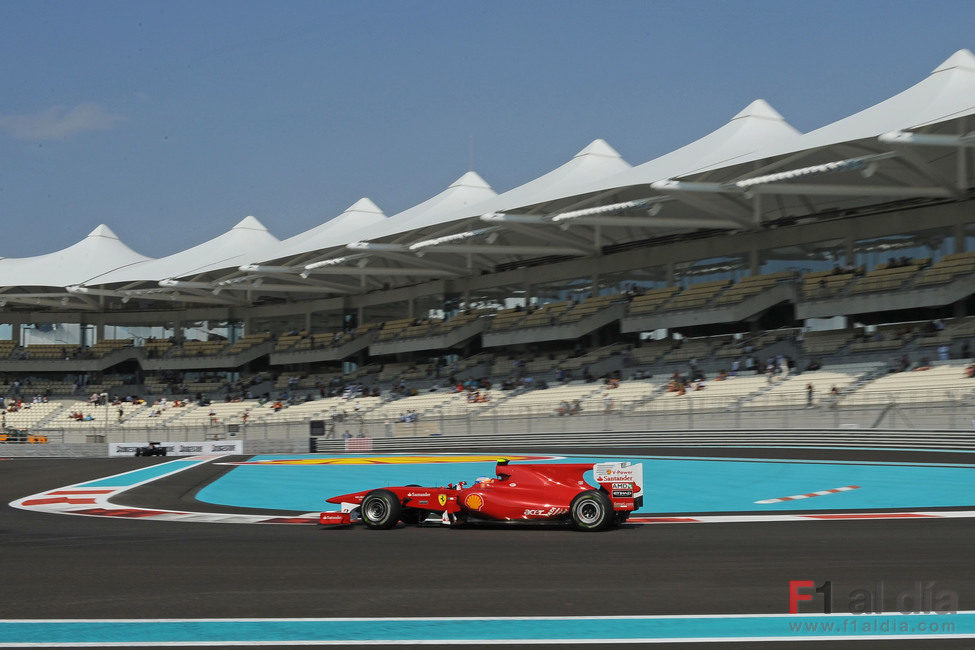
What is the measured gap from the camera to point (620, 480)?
11.8m

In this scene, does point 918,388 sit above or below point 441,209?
below

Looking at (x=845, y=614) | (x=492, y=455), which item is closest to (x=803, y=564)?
(x=845, y=614)

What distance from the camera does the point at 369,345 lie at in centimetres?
6094

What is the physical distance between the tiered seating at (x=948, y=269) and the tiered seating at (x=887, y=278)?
0.65 metres

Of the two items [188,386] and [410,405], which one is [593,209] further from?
[188,386]

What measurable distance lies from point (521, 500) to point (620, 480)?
3.65 ft

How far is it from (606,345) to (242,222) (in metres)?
25.0

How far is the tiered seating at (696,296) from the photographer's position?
4478 centimetres

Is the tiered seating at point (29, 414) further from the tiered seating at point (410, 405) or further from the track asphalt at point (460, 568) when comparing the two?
the track asphalt at point (460, 568)

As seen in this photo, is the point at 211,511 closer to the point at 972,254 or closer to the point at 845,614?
the point at 845,614

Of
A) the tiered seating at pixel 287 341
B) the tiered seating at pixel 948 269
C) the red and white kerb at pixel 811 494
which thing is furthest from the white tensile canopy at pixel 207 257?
the red and white kerb at pixel 811 494

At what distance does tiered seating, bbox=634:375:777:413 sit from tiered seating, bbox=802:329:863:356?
2750 mm

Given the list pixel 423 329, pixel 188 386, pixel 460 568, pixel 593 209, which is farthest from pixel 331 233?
pixel 460 568

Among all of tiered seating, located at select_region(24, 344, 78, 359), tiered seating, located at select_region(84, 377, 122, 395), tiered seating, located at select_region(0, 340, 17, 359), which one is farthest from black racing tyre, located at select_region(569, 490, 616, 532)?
tiered seating, located at select_region(0, 340, 17, 359)
